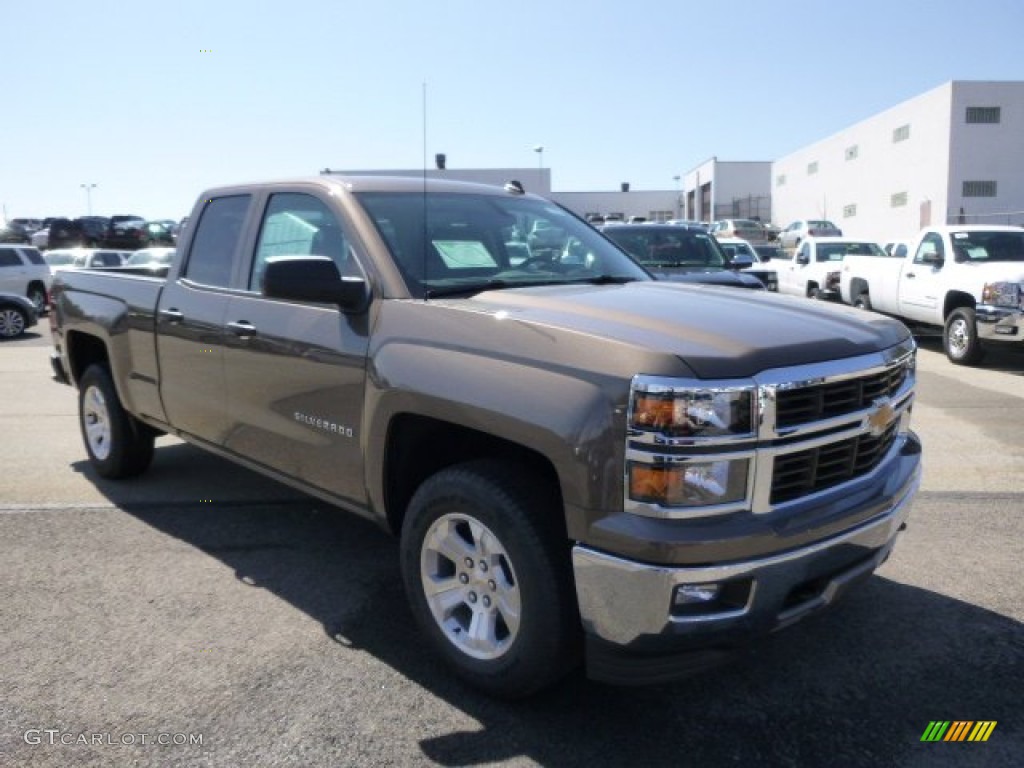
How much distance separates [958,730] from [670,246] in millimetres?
8772

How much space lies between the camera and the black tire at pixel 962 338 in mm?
11117

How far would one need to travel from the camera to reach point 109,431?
18.9ft

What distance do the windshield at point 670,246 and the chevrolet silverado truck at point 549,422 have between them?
666 centimetres

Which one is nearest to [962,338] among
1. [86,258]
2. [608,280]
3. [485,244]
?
[608,280]

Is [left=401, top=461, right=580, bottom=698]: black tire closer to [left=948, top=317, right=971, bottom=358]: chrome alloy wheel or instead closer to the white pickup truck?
the white pickup truck

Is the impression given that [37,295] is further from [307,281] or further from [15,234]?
[15,234]

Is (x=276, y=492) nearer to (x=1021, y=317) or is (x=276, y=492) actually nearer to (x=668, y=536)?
(x=668, y=536)

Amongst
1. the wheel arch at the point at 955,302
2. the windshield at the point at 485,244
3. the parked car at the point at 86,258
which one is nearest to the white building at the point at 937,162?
the wheel arch at the point at 955,302

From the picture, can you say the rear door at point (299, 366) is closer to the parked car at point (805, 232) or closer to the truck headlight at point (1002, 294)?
the truck headlight at point (1002, 294)

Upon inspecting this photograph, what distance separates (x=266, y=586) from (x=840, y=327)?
2839 millimetres

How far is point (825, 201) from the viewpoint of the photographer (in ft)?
176

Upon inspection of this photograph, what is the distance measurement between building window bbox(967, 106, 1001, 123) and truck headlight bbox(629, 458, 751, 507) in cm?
4160

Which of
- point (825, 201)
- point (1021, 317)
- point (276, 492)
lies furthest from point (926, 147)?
point (276, 492)

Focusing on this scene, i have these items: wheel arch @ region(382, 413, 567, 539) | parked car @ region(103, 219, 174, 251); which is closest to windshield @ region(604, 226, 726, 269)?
wheel arch @ region(382, 413, 567, 539)
